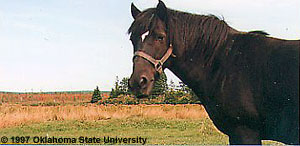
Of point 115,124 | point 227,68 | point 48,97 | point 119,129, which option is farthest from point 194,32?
point 48,97

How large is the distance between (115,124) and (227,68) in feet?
41.7

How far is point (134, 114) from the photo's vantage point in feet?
62.8

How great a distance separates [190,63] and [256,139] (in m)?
1.20

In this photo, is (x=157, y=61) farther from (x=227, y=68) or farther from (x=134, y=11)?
(x=134, y=11)

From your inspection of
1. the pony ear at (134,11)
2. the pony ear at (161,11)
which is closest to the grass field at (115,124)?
the pony ear at (134,11)

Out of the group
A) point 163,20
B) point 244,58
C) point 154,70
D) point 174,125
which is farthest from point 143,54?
point 174,125

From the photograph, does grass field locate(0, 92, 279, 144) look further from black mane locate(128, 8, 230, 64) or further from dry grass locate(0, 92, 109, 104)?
dry grass locate(0, 92, 109, 104)

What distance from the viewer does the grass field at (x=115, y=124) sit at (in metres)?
12.1

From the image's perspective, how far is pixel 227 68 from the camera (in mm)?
3756

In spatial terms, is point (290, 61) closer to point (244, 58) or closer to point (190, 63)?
point (244, 58)

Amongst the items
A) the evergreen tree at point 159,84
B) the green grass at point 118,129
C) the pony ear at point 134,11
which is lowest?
the green grass at point 118,129

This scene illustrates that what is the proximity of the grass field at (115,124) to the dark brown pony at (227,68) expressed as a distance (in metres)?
6.83

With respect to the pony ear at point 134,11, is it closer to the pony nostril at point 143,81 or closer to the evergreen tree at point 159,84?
the evergreen tree at point 159,84

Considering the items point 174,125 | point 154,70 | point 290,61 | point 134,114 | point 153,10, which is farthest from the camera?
point 134,114
